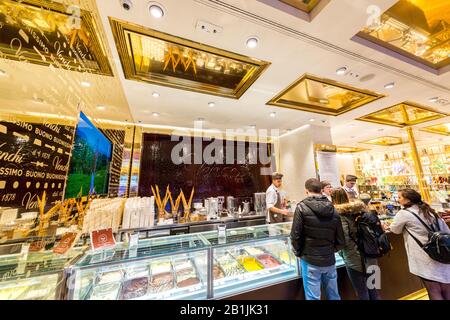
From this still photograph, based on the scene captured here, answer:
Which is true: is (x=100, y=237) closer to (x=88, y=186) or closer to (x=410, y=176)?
(x=88, y=186)

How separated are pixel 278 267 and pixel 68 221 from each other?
2.09 m

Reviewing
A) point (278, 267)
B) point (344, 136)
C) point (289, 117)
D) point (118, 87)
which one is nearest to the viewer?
point (278, 267)

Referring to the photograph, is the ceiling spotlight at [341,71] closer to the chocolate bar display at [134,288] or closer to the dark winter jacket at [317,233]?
the dark winter jacket at [317,233]

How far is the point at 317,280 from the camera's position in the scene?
1.61 m

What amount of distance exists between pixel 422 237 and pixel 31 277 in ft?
10.9

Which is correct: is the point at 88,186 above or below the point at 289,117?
below

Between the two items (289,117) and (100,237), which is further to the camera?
(289,117)

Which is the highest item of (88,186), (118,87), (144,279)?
(118,87)

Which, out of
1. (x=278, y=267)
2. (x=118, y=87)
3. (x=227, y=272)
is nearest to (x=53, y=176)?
(x=227, y=272)

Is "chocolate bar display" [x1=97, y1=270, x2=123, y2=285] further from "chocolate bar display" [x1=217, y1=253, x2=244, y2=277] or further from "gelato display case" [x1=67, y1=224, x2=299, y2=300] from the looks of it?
"chocolate bar display" [x1=217, y1=253, x2=244, y2=277]

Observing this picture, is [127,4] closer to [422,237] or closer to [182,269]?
[182,269]

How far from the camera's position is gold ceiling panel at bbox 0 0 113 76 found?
2.75ft

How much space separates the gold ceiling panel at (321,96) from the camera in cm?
265

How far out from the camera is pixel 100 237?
1.38 metres
